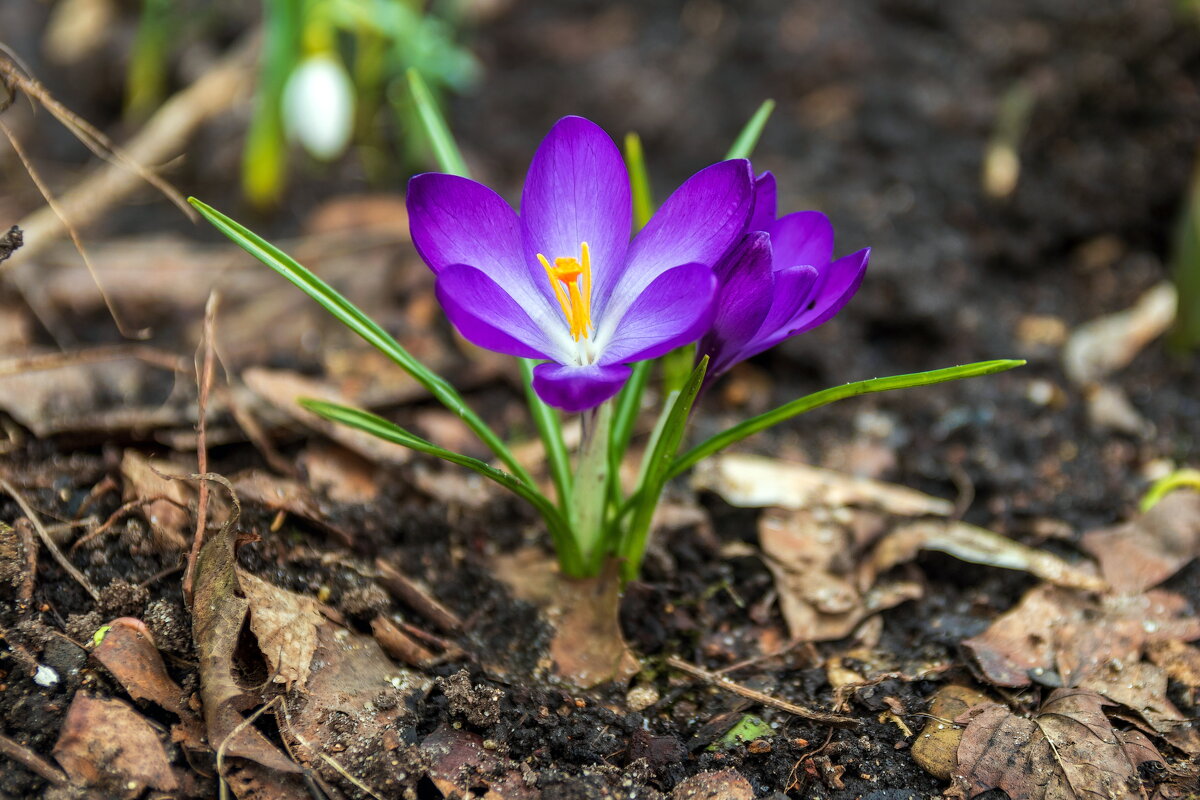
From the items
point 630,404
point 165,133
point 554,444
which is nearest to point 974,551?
point 630,404

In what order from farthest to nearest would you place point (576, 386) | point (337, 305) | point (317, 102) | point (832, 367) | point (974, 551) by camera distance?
point (317, 102) < point (832, 367) < point (974, 551) < point (337, 305) < point (576, 386)

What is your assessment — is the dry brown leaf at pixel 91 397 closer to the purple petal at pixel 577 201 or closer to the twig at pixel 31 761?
the twig at pixel 31 761

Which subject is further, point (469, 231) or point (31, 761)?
point (469, 231)

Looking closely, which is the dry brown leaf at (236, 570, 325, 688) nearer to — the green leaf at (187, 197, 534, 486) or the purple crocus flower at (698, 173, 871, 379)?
the green leaf at (187, 197, 534, 486)

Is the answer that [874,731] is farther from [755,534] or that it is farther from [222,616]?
[222,616]

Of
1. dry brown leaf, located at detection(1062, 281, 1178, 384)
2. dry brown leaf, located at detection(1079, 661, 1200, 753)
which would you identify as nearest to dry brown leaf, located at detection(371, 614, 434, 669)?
dry brown leaf, located at detection(1079, 661, 1200, 753)

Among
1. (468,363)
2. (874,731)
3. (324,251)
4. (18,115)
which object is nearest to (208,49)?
(18,115)

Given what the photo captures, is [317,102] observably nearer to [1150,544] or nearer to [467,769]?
[467,769]
